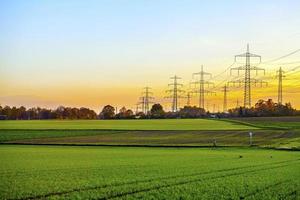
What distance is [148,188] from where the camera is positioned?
1909cm

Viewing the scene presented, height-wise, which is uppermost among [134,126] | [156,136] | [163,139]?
[134,126]

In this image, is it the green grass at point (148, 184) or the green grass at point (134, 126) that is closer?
the green grass at point (148, 184)

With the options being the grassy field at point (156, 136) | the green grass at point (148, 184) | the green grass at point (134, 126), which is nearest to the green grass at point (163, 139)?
the grassy field at point (156, 136)

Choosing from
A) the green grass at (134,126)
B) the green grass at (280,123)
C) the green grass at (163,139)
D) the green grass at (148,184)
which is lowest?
the green grass at (163,139)

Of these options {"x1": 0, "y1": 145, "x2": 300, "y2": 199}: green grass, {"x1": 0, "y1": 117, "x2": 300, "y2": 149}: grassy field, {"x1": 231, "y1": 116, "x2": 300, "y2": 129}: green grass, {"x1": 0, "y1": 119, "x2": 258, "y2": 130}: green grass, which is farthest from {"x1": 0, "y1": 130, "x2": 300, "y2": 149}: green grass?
{"x1": 0, "y1": 145, "x2": 300, "y2": 199}: green grass

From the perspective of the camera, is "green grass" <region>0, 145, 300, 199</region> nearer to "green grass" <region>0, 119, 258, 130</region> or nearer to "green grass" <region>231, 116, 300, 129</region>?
"green grass" <region>0, 119, 258, 130</region>

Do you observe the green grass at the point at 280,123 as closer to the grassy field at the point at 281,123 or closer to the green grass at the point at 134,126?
Answer: the grassy field at the point at 281,123

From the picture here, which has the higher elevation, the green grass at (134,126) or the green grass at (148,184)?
the green grass at (134,126)

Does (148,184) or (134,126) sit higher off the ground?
(134,126)

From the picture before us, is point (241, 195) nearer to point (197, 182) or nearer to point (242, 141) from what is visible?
point (197, 182)

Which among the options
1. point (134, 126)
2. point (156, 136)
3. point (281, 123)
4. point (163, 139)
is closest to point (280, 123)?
point (281, 123)

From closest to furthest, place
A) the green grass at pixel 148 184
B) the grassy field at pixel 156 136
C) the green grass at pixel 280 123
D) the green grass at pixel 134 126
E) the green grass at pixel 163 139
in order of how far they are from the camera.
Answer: the green grass at pixel 148 184 < the green grass at pixel 163 139 < the grassy field at pixel 156 136 < the green grass at pixel 134 126 < the green grass at pixel 280 123

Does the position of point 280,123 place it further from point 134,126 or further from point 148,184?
point 148,184

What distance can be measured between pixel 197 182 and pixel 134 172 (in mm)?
4746
